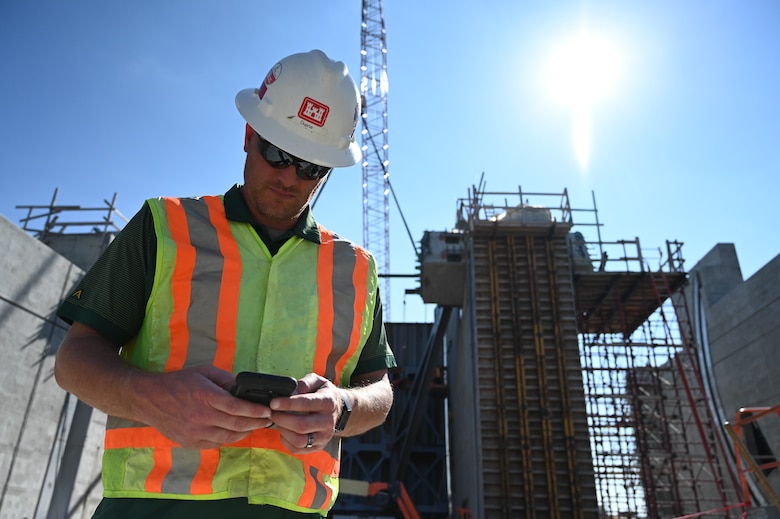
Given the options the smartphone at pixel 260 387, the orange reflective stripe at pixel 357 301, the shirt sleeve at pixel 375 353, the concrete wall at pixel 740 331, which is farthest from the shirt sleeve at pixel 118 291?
the concrete wall at pixel 740 331

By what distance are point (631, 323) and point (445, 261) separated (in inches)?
301

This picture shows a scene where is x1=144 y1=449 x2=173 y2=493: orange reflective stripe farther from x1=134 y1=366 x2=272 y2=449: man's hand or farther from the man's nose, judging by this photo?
the man's nose

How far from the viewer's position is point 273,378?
124 centimetres

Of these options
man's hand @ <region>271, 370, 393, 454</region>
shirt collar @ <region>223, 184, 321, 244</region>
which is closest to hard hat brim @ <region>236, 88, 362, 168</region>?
shirt collar @ <region>223, 184, 321, 244</region>

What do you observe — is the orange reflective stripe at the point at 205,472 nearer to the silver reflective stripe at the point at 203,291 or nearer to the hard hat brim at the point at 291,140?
the silver reflective stripe at the point at 203,291

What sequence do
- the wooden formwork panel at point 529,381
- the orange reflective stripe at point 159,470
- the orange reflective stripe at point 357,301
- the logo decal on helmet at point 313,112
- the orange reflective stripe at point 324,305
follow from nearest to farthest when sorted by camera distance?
1. the orange reflective stripe at point 159,470
2. the orange reflective stripe at point 324,305
3. the orange reflective stripe at point 357,301
4. the logo decal on helmet at point 313,112
5. the wooden formwork panel at point 529,381

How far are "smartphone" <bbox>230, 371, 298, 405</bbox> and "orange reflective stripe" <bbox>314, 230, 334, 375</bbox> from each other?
0.39m

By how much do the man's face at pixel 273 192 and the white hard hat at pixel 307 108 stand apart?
0.26 feet

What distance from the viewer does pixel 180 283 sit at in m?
1.57

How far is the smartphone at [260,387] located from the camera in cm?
122

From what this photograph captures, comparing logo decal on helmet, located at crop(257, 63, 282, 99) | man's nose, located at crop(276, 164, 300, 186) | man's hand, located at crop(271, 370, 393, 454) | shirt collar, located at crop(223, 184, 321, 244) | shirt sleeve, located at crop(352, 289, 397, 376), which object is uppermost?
logo decal on helmet, located at crop(257, 63, 282, 99)

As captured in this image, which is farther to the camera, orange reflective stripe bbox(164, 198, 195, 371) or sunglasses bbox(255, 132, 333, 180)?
sunglasses bbox(255, 132, 333, 180)

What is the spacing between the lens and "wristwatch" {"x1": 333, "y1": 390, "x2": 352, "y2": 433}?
1.47m

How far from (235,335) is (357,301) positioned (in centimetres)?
44
